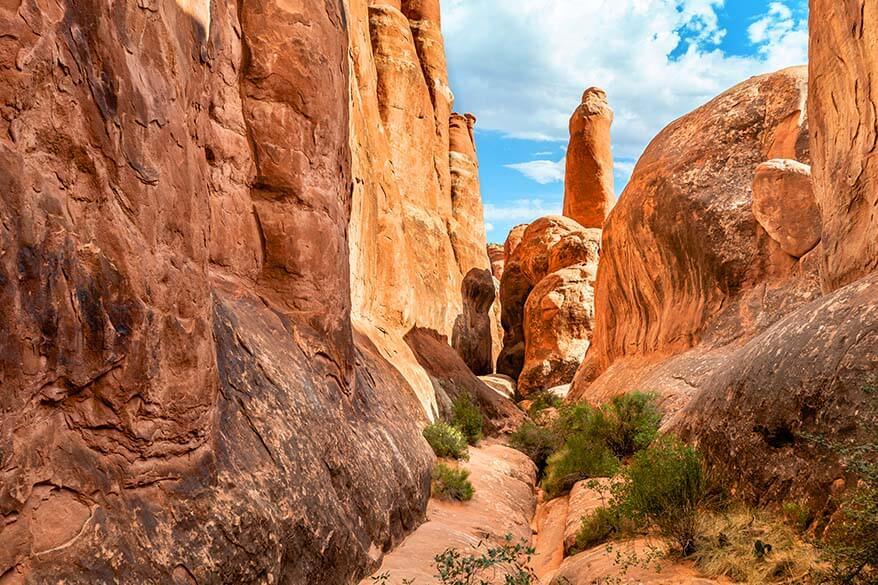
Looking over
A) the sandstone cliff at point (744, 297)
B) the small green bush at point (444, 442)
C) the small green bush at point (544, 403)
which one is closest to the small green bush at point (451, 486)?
the small green bush at point (444, 442)

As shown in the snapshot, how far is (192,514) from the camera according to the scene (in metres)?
3.77

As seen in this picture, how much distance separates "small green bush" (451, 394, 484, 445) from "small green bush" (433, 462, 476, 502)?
4.64m

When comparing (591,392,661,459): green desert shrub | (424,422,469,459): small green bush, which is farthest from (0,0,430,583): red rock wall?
(591,392,661,459): green desert shrub

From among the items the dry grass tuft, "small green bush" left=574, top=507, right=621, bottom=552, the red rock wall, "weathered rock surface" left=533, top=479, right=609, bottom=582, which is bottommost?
"weathered rock surface" left=533, top=479, right=609, bottom=582

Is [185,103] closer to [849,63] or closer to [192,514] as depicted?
[192,514]

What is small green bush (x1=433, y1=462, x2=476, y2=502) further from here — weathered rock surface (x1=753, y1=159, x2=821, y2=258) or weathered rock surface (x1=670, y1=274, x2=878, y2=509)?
weathered rock surface (x1=753, y1=159, x2=821, y2=258)

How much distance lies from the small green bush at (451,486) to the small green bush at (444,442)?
1812mm

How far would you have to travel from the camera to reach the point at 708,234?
14.9m

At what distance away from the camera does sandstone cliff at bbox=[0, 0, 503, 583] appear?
3020mm

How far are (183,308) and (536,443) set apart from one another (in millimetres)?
12011

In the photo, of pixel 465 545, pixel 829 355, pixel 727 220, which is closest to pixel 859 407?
pixel 829 355

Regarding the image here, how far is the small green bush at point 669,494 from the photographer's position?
5.46 m

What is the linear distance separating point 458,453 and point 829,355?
705 cm

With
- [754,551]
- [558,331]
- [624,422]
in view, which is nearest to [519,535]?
[624,422]
